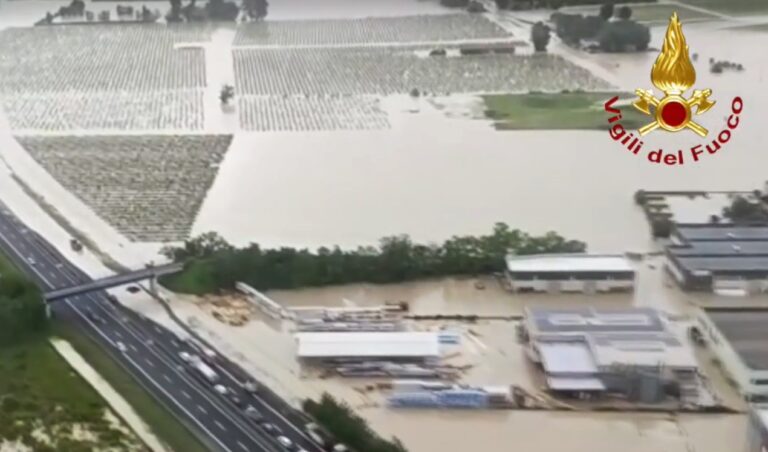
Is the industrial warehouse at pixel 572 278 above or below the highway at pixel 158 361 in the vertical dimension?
above

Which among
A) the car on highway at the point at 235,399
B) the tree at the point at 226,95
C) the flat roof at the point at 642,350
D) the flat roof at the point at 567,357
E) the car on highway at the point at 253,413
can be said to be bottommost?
the car on highway at the point at 253,413

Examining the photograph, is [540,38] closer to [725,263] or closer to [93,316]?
[725,263]

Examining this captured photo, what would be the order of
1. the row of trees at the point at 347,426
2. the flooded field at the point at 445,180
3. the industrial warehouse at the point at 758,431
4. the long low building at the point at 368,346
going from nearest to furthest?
1. the industrial warehouse at the point at 758,431
2. the row of trees at the point at 347,426
3. the long low building at the point at 368,346
4. the flooded field at the point at 445,180

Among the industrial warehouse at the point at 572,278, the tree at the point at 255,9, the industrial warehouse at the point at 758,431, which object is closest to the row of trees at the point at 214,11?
the tree at the point at 255,9

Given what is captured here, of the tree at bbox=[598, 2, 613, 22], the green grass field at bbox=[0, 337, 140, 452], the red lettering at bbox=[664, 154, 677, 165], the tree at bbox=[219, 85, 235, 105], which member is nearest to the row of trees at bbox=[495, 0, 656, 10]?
the tree at bbox=[598, 2, 613, 22]

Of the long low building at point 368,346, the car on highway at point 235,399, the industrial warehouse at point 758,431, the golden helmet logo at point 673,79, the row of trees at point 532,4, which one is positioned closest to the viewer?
the golden helmet logo at point 673,79

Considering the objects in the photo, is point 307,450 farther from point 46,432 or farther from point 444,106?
point 444,106

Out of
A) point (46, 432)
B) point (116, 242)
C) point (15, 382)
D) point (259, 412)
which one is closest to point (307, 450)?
point (259, 412)

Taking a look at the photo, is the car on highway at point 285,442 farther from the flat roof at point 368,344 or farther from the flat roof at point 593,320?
the flat roof at point 593,320
